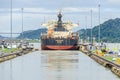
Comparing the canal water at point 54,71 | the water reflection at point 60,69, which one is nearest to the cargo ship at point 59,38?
the water reflection at point 60,69

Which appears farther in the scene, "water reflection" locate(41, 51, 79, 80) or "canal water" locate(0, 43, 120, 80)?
"water reflection" locate(41, 51, 79, 80)

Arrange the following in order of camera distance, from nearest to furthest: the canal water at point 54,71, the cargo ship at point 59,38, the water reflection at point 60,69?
the canal water at point 54,71 → the water reflection at point 60,69 → the cargo ship at point 59,38

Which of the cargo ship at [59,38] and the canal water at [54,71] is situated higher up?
the cargo ship at [59,38]

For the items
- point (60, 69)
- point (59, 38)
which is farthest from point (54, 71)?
point (59, 38)

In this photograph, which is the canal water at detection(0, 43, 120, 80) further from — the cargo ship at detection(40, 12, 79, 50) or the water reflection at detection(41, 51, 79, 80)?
the cargo ship at detection(40, 12, 79, 50)

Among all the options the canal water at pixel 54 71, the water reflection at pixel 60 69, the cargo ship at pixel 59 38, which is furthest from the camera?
the cargo ship at pixel 59 38

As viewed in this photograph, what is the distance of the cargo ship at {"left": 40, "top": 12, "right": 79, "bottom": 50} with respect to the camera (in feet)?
365

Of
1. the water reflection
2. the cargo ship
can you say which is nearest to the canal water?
the water reflection

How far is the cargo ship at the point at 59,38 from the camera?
11131cm

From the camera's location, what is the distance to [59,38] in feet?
365

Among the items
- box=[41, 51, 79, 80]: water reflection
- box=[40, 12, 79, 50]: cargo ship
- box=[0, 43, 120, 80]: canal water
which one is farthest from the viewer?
box=[40, 12, 79, 50]: cargo ship

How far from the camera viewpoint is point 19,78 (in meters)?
36.5

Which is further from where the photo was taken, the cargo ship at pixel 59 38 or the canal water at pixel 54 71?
the cargo ship at pixel 59 38

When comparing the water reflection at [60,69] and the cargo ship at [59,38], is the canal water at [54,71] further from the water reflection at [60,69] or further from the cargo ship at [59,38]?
the cargo ship at [59,38]
